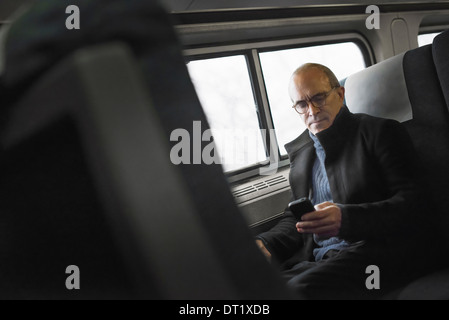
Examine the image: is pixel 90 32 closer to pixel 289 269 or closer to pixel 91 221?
pixel 91 221

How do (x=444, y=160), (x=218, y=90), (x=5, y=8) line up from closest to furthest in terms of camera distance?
(x=444, y=160), (x=5, y=8), (x=218, y=90)

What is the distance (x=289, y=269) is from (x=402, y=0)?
300 cm

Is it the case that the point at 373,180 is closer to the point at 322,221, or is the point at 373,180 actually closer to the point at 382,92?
the point at 322,221

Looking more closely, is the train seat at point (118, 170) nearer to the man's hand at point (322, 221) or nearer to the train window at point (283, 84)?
the man's hand at point (322, 221)

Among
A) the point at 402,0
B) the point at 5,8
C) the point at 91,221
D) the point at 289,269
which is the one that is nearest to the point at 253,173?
the point at 289,269

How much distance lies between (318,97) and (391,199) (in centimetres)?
53

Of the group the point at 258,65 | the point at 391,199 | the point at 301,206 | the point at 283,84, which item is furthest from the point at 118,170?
the point at 283,84

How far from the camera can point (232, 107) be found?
3.01m

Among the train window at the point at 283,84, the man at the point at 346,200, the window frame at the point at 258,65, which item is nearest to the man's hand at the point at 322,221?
the man at the point at 346,200

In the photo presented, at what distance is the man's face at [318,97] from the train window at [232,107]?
1.18m

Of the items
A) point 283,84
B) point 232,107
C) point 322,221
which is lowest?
point 322,221

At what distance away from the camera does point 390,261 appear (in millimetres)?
1518

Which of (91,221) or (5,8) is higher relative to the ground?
(5,8)

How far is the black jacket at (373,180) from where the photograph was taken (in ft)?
4.93
